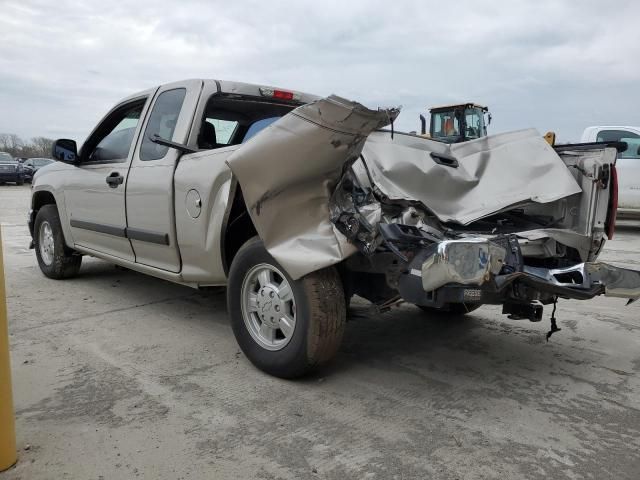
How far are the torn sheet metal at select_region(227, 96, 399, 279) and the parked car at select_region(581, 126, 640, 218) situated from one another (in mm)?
9898

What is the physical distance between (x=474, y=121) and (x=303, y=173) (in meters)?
14.9

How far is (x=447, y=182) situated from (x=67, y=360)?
2.76 metres

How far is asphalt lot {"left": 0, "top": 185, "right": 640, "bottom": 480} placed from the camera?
2396 millimetres

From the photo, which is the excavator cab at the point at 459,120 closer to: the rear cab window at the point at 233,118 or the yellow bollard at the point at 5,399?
the rear cab window at the point at 233,118

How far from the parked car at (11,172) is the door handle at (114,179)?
26458 mm

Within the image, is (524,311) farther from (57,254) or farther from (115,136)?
(57,254)

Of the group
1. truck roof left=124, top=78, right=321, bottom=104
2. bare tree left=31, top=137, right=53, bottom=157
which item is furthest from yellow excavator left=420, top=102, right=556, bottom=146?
bare tree left=31, top=137, right=53, bottom=157

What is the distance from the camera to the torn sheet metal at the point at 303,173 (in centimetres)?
275

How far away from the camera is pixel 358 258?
3094mm

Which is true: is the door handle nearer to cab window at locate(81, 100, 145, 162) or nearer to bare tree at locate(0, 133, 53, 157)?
cab window at locate(81, 100, 145, 162)

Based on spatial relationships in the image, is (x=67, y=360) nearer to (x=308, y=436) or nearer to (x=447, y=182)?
(x=308, y=436)

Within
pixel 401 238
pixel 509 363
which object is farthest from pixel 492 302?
pixel 509 363

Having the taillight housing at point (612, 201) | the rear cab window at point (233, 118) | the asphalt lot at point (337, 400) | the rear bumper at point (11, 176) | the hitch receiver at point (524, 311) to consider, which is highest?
the rear cab window at point (233, 118)

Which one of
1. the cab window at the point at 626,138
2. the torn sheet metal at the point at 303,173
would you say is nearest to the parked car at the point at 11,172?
the cab window at the point at 626,138
